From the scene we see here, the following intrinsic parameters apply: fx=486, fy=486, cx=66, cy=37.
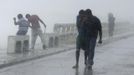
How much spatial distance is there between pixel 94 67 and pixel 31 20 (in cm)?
549

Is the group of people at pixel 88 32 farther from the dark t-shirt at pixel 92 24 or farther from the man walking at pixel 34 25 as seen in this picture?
the man walking at pixel 34 25

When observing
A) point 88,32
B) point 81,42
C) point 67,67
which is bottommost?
point 67,67

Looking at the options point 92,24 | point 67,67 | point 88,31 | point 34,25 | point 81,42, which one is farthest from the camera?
point 34,25

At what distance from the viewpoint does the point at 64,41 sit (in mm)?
23250

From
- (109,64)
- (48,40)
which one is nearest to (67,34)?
(48,40)

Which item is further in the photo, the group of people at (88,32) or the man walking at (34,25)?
the man walking at (34,25)

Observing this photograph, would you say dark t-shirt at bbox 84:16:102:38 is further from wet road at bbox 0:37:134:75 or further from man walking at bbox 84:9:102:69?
wet road at bbox 0:37:134:75

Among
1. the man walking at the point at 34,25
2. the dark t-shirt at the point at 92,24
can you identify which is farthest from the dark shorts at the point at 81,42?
the man walking at the point at 34,25

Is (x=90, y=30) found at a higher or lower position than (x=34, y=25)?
higher

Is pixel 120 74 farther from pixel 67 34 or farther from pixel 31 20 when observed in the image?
pixel 67 34

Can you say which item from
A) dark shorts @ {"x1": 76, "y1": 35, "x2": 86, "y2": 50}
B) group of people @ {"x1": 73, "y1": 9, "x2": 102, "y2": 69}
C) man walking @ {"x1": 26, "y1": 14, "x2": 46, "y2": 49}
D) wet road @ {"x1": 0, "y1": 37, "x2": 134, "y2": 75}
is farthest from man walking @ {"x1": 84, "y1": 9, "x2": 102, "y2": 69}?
man walking @ {"x1": 26, "y1": 14, "x2": 46, "y2": 49}

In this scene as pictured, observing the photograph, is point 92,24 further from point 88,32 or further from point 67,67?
point 67,67

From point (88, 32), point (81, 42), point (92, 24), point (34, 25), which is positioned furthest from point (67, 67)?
point (34, 25)

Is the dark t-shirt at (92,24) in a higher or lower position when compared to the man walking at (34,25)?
higher
